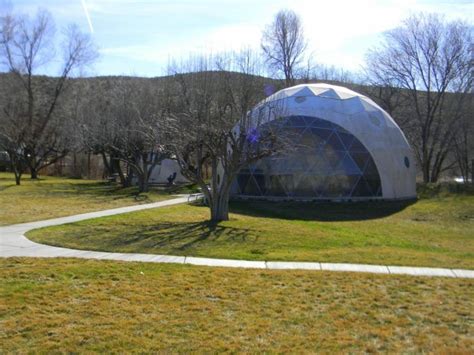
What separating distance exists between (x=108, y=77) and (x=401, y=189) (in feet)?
214

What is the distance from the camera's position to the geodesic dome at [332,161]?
23.1m

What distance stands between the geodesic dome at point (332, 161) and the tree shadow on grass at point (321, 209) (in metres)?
1.00

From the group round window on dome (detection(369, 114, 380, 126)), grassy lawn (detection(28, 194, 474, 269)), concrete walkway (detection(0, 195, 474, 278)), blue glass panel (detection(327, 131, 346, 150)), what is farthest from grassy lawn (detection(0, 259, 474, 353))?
round window on dome (detection(369, 114, 380, 126))

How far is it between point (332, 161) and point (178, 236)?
12.8 metres

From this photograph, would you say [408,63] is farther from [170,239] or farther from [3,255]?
[3,255]

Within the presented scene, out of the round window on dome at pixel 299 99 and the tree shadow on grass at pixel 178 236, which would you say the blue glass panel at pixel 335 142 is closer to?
the round window on dome at pixel 299 99

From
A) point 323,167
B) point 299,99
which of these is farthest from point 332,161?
point 299,99

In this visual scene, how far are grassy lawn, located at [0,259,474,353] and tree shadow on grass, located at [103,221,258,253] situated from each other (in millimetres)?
2305

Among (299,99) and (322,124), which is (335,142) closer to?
(322,124)

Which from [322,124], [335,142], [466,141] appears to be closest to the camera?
[335,142]

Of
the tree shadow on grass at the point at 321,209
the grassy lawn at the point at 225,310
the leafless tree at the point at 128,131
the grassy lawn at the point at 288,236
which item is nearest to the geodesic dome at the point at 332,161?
the tree shadow on grass at the point at 321,209

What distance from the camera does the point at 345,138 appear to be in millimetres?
23406

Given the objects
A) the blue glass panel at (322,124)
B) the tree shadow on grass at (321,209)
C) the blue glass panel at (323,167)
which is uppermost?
the blue glass panel at (322,124)

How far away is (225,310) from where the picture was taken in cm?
611
